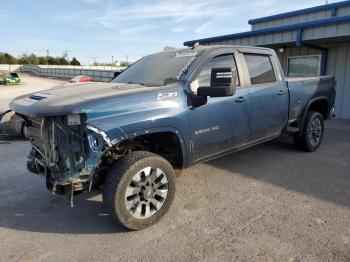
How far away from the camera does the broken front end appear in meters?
3.11

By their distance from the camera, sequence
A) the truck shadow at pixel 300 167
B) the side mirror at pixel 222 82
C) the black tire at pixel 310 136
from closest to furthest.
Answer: the side mirror at pixel 222 82
the truck shadow at pixel 300 167
the black tire at pixel 310 136

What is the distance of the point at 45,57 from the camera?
83062 mm

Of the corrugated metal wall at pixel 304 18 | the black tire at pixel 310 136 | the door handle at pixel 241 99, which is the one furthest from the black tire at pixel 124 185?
the corrugated metal wall at pixel 304 18

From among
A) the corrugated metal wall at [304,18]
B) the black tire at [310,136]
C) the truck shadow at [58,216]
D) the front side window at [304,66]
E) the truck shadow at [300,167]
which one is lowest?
the truck shadow at [58,216]

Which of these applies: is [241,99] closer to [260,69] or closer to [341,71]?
[260,69]

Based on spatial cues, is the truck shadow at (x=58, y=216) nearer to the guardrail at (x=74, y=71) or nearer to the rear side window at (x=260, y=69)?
the rear side window at (x=260, y=69)

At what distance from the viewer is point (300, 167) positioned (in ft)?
17.4

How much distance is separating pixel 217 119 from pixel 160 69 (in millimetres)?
1033

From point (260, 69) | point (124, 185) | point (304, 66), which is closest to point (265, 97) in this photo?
point (260, 69)

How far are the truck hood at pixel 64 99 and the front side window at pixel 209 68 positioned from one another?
586mm

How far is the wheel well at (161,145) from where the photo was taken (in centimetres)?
373

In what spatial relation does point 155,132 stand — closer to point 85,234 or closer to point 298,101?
point 85,234

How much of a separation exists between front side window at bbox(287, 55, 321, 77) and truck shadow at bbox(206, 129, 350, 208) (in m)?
4.56

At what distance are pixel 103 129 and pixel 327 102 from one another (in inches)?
202
